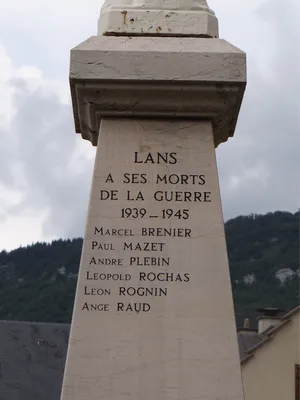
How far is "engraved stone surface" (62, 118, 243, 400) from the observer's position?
6.82m

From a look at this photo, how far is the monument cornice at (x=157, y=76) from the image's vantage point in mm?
7273

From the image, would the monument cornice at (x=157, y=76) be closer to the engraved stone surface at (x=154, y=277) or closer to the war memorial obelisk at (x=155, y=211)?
the war memorial obelisk at (x=155, y=211)

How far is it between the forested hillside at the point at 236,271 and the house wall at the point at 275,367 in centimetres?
2401

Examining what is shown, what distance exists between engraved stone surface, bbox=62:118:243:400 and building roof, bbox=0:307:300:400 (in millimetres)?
24335

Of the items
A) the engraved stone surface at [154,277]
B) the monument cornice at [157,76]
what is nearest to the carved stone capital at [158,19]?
the monument cornice at [157,76]

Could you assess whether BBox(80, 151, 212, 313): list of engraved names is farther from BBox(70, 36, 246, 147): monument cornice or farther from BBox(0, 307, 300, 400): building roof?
BBox(0, 307, 300, 400): building roof

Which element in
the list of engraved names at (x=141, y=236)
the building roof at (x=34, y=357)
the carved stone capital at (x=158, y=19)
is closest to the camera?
the list of engraved names at (x=141, y=236)

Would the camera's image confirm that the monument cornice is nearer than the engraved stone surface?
No

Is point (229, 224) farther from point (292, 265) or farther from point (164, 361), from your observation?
point (164, 361)

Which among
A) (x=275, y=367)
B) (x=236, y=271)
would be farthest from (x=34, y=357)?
(x=236, y=271)

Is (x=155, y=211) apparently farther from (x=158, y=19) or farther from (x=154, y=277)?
(x=158, y=19)

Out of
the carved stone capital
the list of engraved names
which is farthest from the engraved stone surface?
the carved stone capital

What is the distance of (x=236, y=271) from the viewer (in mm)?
78562

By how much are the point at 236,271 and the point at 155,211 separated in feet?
235
